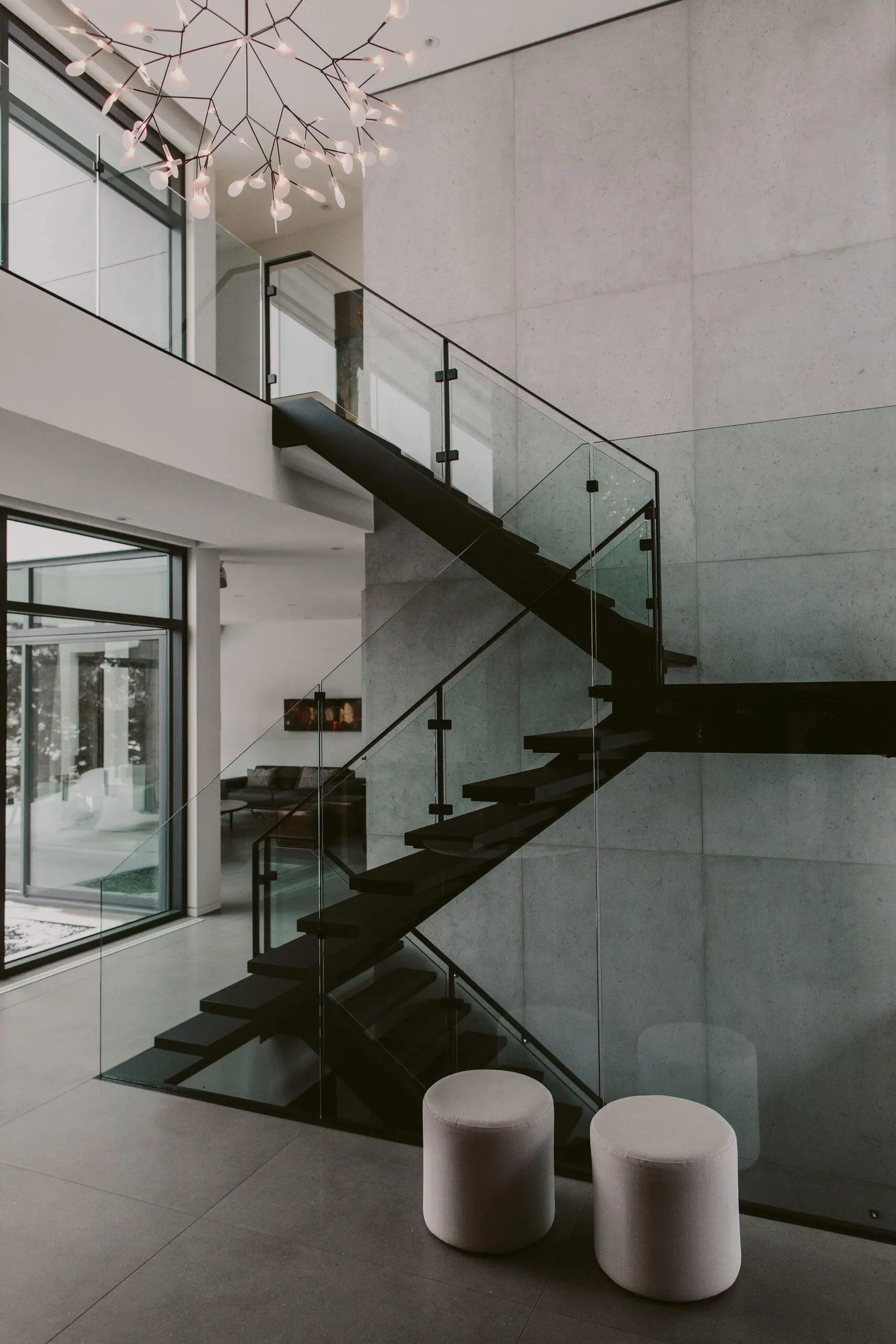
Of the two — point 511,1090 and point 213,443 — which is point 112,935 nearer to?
point 213,443


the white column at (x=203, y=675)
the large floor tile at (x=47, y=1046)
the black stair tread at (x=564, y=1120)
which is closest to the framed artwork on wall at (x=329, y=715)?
the black stair tread at (x=564, y=1120)

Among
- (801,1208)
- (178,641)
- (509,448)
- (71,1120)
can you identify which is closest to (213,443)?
(509,448)

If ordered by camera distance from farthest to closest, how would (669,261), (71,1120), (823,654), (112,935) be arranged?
1. (112,935)
2. (669,261)
3. (71,1120)
4. (823,654)

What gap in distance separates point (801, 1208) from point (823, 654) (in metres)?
1.89

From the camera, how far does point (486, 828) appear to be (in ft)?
11.1

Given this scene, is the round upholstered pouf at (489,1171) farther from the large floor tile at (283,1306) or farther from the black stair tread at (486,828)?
the black stair tread at (486,828)

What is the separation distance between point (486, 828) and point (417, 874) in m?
0.33

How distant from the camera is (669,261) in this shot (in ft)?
16.8

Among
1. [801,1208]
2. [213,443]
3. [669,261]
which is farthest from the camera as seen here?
[669,261]

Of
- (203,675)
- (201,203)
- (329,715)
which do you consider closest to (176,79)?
(201,203)

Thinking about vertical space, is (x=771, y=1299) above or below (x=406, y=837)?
below

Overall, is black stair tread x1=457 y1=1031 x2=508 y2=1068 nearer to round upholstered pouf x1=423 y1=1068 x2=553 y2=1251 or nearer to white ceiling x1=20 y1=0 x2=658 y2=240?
round upholstered pouf x1=423 y1=1068 x2=553 y2=1251

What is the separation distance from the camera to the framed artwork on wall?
11.9 feet

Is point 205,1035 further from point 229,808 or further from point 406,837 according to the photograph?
point 229,808
